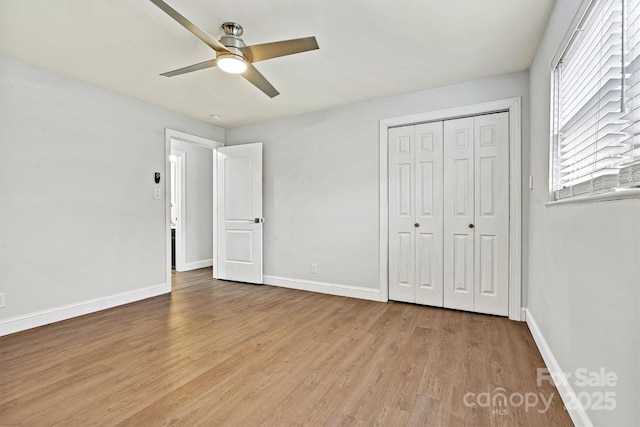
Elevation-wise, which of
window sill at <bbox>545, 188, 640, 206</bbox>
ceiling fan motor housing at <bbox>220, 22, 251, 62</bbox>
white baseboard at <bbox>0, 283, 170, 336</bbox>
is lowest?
white baseboard at <bbox>0, 283, 170, 336</bbox>

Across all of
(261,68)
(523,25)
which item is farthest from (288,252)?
(523,25)

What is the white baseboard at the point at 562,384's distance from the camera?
4.57 ft

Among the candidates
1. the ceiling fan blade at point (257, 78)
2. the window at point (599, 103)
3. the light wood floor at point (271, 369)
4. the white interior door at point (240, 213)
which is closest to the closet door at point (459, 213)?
the light wood floor at point (271, 369)

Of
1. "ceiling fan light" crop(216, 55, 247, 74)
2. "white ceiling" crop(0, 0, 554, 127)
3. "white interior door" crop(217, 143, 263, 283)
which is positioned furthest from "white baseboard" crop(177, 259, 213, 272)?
"ceiling fan light" crop(216, 55, 247, 74)

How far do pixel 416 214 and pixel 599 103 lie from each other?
2117 mm

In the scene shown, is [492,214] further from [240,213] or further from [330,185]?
[240,213]

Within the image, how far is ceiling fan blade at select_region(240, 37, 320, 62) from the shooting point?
1.83 m

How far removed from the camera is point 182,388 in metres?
1.82

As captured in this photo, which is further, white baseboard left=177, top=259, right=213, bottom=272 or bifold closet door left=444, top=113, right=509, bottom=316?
white baseboard left=177, top=259, right=213, bottom=272

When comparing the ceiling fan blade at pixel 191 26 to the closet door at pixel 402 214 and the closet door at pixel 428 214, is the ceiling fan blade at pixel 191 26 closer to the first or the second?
the closet door at pixel 402 214

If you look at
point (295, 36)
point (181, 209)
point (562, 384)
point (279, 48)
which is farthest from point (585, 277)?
point (181, 209)

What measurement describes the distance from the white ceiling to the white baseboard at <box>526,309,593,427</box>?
2243 millimetres

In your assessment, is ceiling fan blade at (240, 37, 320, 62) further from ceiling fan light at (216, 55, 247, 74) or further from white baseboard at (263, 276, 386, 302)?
white baseboard at (263, 276, 386, 302)

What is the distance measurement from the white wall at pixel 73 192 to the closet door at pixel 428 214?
3152 mm
